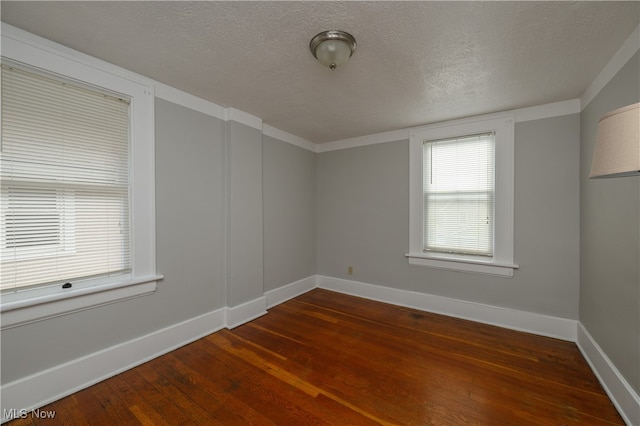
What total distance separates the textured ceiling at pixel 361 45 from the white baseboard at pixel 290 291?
95.6 inches

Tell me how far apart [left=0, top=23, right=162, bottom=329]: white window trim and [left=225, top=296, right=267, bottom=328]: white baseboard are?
0.90 meters

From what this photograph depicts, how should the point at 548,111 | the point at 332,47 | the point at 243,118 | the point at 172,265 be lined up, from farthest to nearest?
the point at 243,118 < the point at 548,111 < the point at 172,265 < the point at 332,47

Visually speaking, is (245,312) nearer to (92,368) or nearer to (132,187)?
(92,368)

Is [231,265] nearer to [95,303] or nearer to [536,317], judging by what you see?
[95,303]

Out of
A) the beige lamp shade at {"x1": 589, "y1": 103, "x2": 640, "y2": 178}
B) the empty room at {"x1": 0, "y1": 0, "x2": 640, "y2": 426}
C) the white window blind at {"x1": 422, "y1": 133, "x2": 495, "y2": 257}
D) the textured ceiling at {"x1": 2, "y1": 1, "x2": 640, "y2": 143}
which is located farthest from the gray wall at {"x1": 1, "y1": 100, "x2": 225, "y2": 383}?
the beige lamp shade at {"x1": 589, "y1": 103, "x2": 640, "y2": 178}

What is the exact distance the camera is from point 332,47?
1695 millimetres

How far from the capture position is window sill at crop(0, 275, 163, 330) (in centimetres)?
162

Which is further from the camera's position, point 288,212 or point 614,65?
point 288,212

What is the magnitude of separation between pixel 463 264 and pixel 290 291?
235 cm

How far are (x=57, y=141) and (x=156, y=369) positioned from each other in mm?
1885

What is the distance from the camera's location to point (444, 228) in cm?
330

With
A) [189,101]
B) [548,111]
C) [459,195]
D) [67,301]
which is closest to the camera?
[67,301]

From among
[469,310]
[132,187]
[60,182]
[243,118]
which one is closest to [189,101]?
[243,118]

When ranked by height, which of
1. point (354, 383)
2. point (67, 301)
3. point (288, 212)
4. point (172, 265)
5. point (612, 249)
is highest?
point (288, 212)
